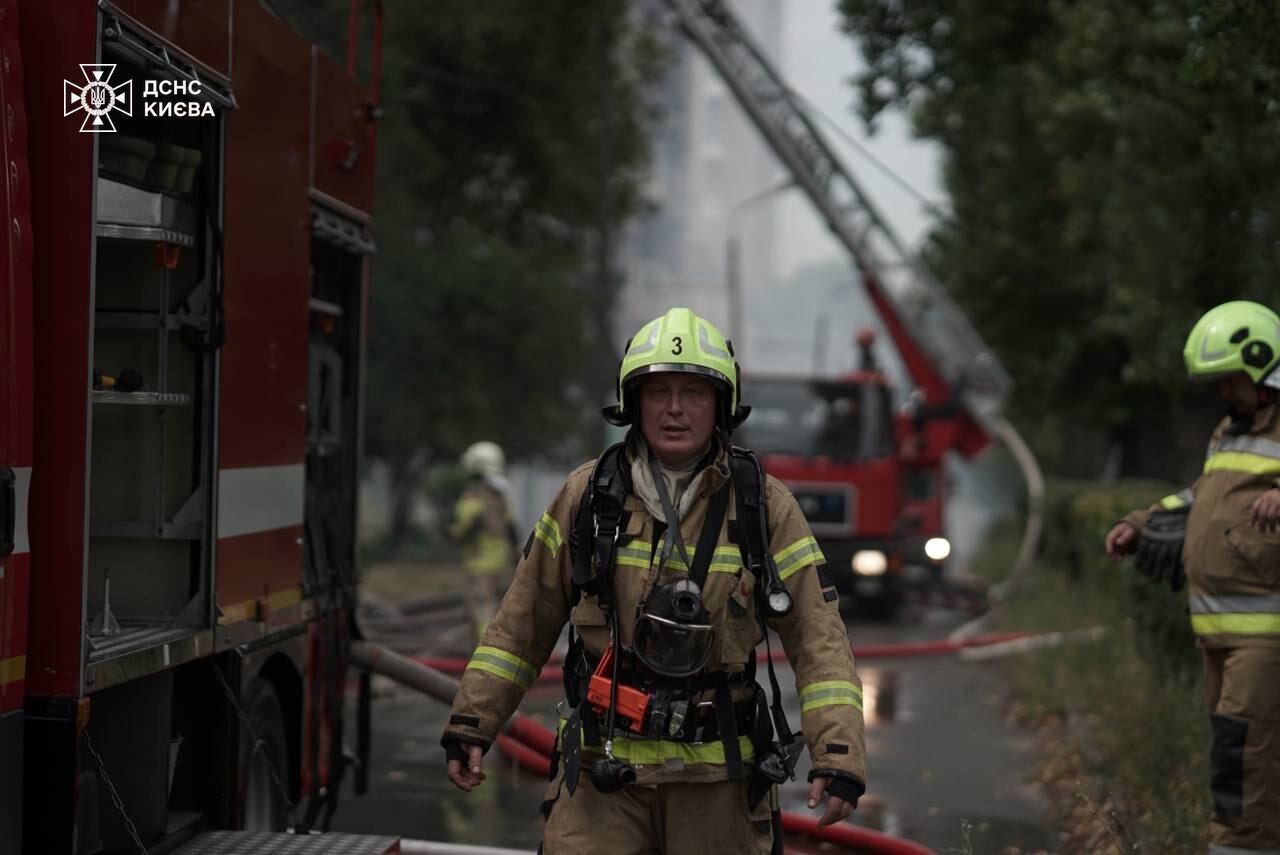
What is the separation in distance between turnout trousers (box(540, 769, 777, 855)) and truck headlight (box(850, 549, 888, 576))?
13872 millimetres

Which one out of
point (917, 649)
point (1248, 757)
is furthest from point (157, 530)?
point (917, 649)

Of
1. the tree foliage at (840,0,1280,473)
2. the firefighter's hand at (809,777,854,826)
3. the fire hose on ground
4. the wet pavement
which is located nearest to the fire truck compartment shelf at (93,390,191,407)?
the firefighter's hand at (809,777,854,826)

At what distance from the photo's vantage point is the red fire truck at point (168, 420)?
14.0 feet

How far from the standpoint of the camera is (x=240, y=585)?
5504mm

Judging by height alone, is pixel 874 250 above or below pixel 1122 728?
above

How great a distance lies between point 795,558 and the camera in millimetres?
4168

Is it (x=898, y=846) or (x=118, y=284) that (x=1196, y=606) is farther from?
(x=118, y=284)

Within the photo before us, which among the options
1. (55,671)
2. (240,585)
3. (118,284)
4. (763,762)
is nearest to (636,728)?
(763,762)

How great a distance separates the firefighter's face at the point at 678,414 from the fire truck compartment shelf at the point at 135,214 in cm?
149

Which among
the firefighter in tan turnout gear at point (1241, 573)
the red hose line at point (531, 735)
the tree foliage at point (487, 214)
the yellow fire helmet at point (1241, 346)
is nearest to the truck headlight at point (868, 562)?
the tree foliage at point (487, 214)

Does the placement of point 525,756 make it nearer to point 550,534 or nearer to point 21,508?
point 550,534

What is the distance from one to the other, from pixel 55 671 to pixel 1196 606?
367 centimetres

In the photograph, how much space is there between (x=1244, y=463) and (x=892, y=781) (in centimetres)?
382

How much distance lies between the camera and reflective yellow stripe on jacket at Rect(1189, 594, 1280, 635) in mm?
5855
